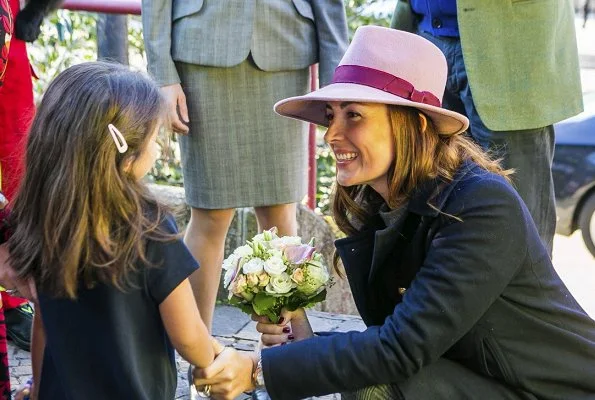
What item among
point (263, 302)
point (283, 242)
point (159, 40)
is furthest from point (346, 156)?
point (159, 40)

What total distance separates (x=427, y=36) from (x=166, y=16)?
0.98m

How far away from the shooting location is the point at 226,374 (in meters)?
2.74

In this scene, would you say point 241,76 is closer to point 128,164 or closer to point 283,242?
point 283,242

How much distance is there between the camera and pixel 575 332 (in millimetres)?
2725

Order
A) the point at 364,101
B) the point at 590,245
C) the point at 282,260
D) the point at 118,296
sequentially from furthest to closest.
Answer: the point at 590,245
the point at 282,260
the point at 364,101
the point at 118,296

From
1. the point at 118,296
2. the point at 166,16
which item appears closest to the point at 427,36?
the point at 166,16

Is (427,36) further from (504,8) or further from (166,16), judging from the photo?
(166,16)

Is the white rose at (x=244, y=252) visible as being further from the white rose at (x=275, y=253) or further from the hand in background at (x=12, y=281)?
the hand in background at (x=12, y=281)

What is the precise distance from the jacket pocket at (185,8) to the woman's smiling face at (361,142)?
3.40 feet

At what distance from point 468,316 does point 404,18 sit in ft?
5.15

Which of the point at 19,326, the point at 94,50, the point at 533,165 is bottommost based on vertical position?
the point at 19,326

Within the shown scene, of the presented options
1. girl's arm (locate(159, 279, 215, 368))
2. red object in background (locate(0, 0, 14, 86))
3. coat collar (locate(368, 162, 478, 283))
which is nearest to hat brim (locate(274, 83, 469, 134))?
coat collar (locate(368, 162, 478, 283))

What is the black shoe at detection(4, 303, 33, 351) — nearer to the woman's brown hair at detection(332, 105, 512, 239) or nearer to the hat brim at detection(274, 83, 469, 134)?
the hat brim at detection(274, 83, 469, 134)

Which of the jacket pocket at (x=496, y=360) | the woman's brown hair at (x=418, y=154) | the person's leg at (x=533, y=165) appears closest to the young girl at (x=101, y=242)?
the woman's brown hair at (x=418, y=154)
